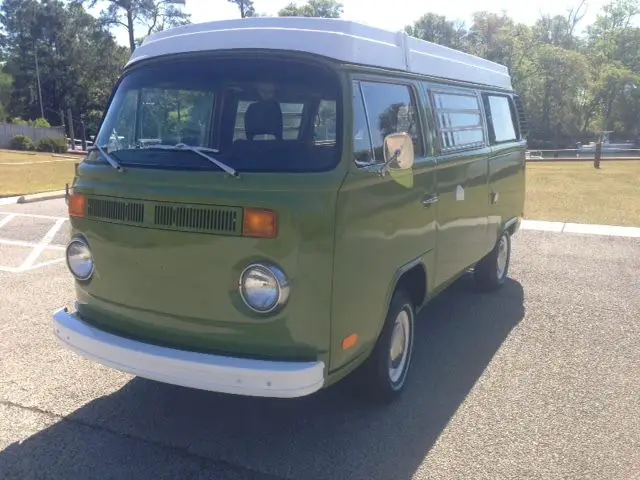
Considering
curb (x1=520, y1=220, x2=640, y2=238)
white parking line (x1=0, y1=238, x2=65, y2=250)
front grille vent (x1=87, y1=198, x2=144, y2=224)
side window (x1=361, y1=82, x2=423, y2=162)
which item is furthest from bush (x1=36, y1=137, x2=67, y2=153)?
side window (x1=361, y1=82, x2=423, y2=162)

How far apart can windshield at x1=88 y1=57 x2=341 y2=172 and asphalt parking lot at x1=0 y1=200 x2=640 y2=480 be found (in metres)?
1.61

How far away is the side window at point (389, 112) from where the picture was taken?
393 centimetres

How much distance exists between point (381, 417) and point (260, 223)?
1.64 metres

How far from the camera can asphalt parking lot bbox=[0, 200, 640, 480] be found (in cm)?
356

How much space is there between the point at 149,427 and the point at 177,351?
2.51 feet

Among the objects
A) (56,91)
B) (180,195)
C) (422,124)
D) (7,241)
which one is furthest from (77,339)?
(56,91)

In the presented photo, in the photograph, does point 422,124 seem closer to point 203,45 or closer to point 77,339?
point 203,45

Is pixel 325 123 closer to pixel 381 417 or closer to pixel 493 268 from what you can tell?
pixel 381 417

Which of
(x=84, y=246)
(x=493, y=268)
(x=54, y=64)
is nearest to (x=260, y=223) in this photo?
(x=84, y=246)

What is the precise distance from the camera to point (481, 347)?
5434 mm

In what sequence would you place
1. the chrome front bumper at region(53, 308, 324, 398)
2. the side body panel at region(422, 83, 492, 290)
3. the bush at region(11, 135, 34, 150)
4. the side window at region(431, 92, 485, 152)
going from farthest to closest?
the bush at region(11, 135, 34, 150) → the side window at region(431, 92, 485, 152) → the side body panel at region(422, 83, 492, 290) → the chrome front bumper at region(53, 308, 324, 398)

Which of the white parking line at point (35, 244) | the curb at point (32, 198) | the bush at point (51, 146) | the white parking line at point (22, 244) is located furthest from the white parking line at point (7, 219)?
the bush at point (51, 146)

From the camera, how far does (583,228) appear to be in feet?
36.3

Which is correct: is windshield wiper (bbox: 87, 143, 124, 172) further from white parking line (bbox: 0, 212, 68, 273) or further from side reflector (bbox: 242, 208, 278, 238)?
white parking line (bbox: 0, 212, 68, 273)
